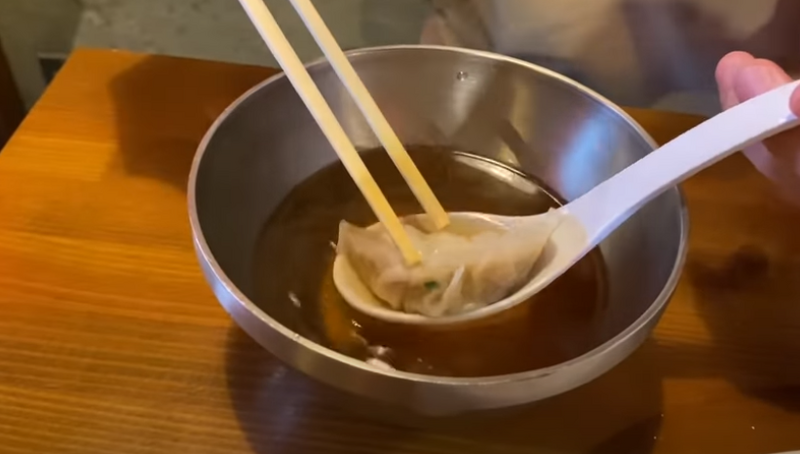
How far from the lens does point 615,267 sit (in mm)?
567

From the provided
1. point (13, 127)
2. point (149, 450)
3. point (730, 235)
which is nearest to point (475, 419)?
point (149, 450)

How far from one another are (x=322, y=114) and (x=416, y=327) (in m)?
0.14

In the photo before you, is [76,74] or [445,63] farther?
[76,74]

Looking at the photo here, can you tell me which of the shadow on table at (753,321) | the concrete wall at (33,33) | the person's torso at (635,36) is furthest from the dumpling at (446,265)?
the concrete wall at (33,33)

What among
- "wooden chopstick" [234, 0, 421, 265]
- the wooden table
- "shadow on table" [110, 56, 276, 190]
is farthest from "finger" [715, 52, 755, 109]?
"shadow on table" [110, 56, 276, 190]

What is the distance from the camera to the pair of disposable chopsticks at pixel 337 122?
511 mm

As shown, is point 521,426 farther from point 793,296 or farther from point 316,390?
point 793,296

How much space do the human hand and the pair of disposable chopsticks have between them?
0.20 metres

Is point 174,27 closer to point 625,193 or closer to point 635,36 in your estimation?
point 635,36

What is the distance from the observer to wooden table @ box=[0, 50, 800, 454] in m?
0.48

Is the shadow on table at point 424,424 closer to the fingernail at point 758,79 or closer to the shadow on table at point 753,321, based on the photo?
the shadow on table at point 753,321

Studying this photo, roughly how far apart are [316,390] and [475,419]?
4.3 inches

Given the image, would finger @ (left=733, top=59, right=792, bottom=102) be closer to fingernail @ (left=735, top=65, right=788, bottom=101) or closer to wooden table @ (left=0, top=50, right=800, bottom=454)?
fingernail @ (left=735, top=65, right=788, bottom=101)

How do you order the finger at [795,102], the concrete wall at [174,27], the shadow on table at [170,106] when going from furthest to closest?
1. the concrete wall at [174,27]
2. the shadow on table at [170,106]
3. the finger at [795,102]
